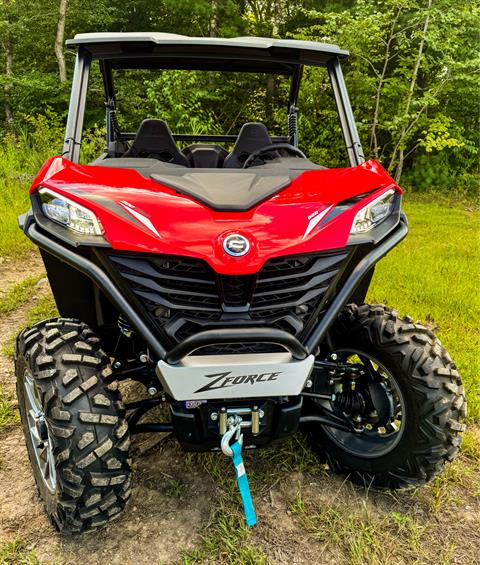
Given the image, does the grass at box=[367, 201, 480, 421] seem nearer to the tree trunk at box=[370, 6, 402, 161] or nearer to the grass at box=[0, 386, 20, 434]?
the grass at box=[0, 386, 20, 434]

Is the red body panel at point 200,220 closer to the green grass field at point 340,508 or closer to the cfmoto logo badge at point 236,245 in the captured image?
the cfmoto logo badge at point 236,245

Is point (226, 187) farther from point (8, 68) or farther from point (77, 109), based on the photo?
point (8, 68)

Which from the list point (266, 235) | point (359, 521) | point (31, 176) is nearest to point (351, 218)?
point (266, 235)

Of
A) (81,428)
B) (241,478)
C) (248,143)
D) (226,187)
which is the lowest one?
(241,478)

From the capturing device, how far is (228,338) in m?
1.56

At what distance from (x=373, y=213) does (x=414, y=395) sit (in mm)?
735

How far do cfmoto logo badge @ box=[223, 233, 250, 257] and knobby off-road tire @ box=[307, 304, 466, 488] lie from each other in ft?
2.64

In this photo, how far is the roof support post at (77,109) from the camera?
89.4 inches

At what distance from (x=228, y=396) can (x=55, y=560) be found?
2.92 ft

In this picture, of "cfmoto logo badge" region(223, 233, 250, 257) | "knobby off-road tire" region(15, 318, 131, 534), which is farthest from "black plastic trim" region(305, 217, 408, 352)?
"knobby off-road tire" region(15, 318, 131, 534)

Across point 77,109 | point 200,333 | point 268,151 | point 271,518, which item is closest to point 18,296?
point 77,109

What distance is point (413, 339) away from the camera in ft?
6.68

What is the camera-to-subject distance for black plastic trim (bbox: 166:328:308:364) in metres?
1.56

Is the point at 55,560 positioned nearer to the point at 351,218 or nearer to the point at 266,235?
the point at 266,235
